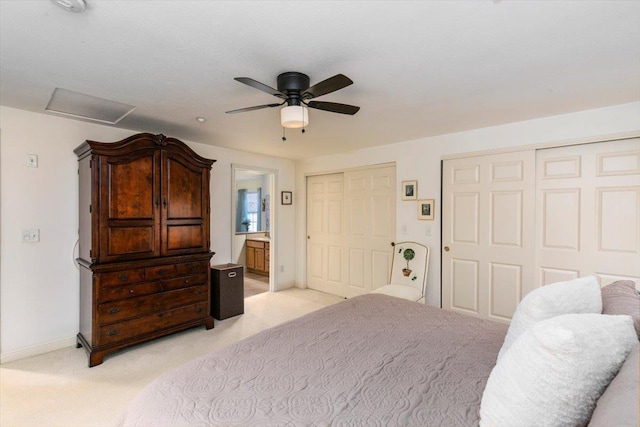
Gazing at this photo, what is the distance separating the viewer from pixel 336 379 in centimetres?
125

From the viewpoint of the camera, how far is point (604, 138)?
273cm

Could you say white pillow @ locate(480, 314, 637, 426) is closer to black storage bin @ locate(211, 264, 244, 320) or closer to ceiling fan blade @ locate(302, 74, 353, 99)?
ceiling fan blade @ locate(302, 74, 353, 99)

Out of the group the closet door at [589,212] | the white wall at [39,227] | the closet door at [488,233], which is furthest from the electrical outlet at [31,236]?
the closet door at [589,212]

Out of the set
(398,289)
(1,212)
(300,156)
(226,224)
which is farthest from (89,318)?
(300,156)

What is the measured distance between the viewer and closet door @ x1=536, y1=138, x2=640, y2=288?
2674 mm

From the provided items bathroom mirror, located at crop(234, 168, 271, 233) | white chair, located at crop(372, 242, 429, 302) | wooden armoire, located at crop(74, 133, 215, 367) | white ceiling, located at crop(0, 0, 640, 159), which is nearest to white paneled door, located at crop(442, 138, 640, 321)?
white chair, located at crop(372, 242, 429, 302)

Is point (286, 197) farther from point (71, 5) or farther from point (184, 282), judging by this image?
point (71, 5)

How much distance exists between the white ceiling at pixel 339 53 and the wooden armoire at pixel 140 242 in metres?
0.54

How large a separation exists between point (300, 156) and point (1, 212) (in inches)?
143

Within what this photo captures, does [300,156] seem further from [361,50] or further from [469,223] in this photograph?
[361,50]

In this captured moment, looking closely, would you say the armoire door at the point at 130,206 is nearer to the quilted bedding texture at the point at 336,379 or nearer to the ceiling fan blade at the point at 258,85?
the ceiling fan blade at the point at 258,85

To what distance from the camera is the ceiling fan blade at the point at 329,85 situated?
1703 millimetres

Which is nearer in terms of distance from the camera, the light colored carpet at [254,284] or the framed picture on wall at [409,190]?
the framed picture on wall at [409,190]

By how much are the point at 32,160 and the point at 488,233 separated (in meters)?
4.75
